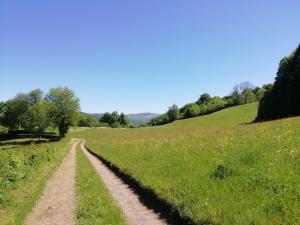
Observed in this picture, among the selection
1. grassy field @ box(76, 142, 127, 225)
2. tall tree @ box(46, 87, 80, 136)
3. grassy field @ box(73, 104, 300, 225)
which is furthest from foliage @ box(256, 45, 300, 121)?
tall tree @ box(46, 87, 80, 136)

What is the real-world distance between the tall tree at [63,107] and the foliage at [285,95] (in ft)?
203

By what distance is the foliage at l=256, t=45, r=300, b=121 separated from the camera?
187ft

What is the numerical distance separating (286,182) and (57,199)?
457 inches

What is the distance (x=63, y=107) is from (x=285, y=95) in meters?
70.6

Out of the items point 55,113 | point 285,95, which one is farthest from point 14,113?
point 285,95

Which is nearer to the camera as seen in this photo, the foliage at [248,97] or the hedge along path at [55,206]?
the hedge along path at [55,206]

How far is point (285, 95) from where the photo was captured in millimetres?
60031

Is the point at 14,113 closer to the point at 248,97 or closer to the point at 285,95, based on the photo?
the point at 248,97

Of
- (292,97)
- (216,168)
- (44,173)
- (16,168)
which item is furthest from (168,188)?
(292,97)

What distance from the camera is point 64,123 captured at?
11494 cm

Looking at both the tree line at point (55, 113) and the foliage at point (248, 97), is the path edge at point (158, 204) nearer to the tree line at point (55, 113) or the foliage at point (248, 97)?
the tree line at point (55, 113)

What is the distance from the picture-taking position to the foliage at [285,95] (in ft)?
187

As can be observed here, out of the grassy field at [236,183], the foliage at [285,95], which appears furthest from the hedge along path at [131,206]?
the foliage at [285,95]

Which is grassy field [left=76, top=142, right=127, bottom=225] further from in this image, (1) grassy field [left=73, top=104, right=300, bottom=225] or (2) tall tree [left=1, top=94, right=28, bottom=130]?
(2) tall tree [left=1, top=94, right=28, bottom=130]
